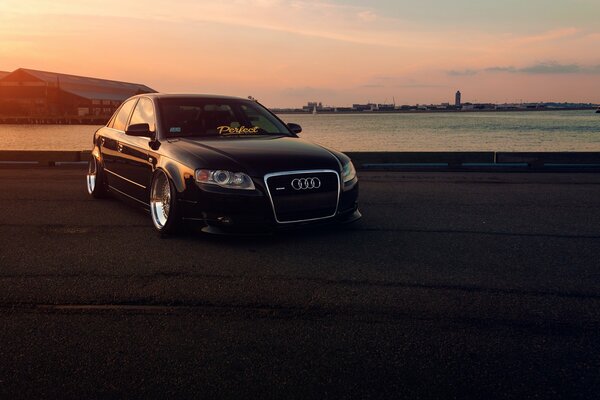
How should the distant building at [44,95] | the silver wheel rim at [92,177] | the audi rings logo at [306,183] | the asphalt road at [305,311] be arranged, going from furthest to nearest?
the distant building at [44,95]
the silver wheel rim at [92,177]
the audi rings logo at [306,183]
the asphalt road at [305,311]

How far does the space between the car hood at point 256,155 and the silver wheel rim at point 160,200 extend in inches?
17.2

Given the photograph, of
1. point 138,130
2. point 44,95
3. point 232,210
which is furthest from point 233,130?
point 44,95

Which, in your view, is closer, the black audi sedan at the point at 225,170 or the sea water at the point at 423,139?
the black audi sedan at the point at 225,170

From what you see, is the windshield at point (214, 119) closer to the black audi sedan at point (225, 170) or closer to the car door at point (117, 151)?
the black audi sedan at point (225, 170)

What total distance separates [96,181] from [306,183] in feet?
13.8

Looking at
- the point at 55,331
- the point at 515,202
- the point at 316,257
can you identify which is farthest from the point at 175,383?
the point at 515,202

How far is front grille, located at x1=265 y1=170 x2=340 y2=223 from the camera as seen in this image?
5.71 metres

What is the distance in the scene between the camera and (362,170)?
594 inches

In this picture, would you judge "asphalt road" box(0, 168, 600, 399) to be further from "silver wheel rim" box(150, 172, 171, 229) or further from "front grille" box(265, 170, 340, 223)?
"front grille" box(265, 170, 340, 223)

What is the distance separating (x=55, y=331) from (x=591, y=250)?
15.5ft

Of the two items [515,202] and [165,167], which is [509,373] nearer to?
[165,167]

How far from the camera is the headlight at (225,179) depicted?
567 centimetres

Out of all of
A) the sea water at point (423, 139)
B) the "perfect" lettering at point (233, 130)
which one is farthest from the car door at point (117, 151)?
the sea water at point (423, 139)

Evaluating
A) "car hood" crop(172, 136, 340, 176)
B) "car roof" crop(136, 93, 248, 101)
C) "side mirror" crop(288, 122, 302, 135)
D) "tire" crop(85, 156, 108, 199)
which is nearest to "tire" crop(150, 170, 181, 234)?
"car hood" crop(172, 136, 340, 176)
